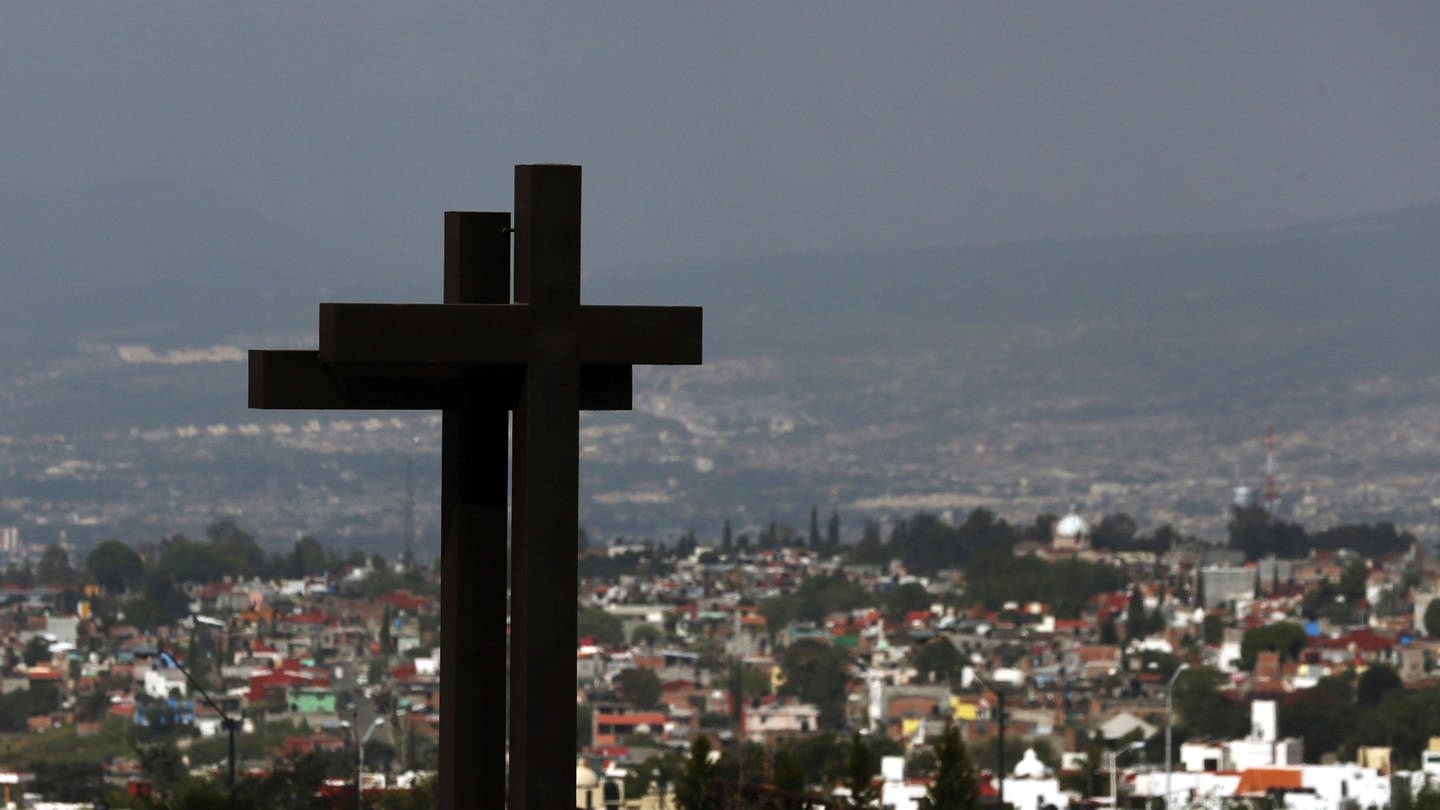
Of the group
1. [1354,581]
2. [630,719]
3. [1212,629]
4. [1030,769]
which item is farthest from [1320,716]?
[1354,581]

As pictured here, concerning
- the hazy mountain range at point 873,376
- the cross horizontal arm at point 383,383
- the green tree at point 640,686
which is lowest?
the green tree at point 640,686

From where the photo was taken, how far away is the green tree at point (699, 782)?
1808 centimetres

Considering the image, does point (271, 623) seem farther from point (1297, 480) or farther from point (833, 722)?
point (1297, 480)

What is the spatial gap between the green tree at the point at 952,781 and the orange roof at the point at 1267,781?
2982 centimetres

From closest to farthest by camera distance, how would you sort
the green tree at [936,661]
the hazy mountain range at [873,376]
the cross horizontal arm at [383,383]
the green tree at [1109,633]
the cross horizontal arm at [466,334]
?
the cross horizontal arm at [466,334], the cross horizontal arm at [383,383], the green tree at [936,661], the green tree at [1109,633], the hazy mountain range at [873,376]

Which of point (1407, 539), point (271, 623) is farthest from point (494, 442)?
point (1407, 539)

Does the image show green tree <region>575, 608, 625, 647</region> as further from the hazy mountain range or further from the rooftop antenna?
the hazy mountain range

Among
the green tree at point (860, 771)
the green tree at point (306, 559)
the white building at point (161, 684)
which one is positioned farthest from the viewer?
the green tree at point (306, 559)

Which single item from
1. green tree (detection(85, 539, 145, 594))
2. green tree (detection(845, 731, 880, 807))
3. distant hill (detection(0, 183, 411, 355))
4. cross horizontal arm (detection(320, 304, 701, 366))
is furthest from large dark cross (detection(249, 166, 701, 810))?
distant hill (detection(0, 183, 411, 355))

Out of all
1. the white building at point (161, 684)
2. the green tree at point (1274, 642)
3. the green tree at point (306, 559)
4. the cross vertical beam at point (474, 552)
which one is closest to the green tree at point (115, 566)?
the green tree at point (306, 559)

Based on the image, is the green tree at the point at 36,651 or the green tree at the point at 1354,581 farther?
the green tree at the point at 1354,581

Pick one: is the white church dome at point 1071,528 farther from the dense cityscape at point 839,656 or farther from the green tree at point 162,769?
the green tree at point 162,769

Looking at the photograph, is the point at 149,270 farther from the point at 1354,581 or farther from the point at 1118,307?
the point at 1354,581

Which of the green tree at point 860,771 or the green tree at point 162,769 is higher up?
the green tree at point 860,771
